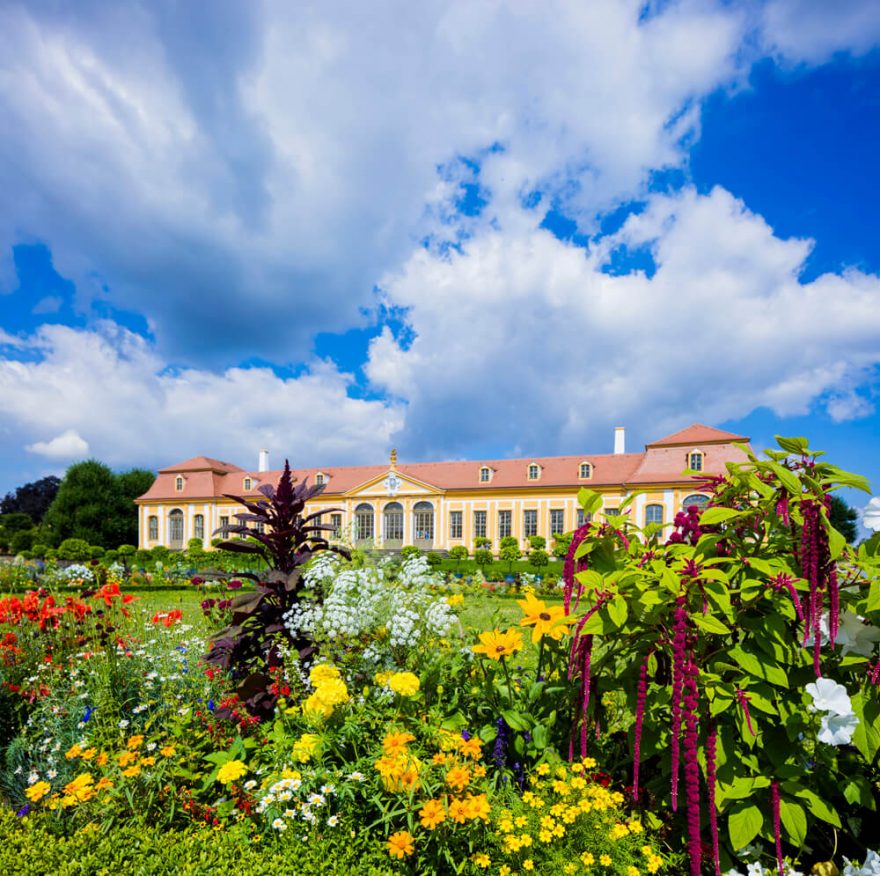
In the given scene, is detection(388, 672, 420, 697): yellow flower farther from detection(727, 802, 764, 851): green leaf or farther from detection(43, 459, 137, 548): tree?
detection(43, 459, 137, 548): tree

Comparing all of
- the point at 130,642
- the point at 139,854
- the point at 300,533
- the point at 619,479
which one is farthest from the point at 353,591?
the point at 619,479

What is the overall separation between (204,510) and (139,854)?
39120 millimetres

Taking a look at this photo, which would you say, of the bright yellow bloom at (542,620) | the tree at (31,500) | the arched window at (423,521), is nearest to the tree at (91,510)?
the tree at (31,500)

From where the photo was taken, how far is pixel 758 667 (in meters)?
1.71

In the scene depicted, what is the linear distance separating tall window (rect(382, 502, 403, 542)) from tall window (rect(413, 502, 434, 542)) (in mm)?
944

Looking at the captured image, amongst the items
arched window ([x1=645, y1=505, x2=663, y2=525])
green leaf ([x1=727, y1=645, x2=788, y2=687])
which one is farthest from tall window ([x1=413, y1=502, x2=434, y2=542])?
green leaf ([x1=727, y1=645, x2=788, y2=687])

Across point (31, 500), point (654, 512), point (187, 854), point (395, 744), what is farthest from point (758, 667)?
point (31, 500)

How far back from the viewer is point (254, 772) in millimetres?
2465

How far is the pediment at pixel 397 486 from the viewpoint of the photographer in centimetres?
3441

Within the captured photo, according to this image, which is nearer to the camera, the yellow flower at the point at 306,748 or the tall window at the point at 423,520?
the yellow flower at the point at 306,748

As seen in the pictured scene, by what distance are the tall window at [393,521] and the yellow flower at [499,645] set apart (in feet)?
106

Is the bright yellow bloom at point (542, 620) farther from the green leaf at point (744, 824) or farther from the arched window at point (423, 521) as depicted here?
the arched window at point (423, 521)

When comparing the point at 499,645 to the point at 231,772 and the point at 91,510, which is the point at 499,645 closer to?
the point at 231,772

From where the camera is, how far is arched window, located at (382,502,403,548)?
34.5m
